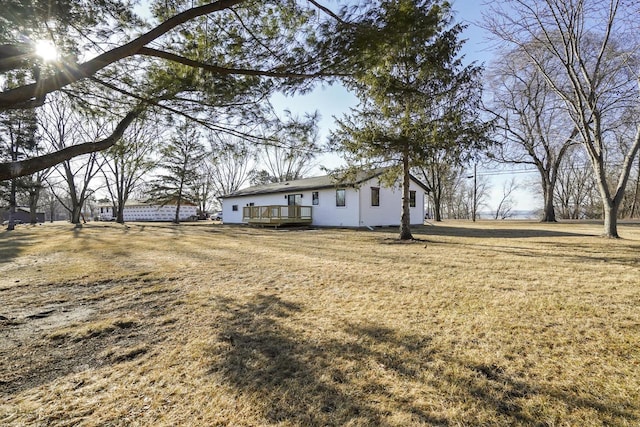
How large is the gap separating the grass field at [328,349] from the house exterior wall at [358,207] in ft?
37.4

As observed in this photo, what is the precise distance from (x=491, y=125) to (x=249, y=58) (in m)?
7.21

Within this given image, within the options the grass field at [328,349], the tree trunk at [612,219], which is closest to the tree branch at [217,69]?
the grass field at [328,349]

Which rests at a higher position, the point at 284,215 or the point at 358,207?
the point at 358,207

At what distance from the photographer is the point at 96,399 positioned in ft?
6.34

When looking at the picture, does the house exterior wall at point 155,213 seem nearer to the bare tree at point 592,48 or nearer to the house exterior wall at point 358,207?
the house exterior wall at point 358,207

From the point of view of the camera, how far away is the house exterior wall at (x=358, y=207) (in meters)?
16.4

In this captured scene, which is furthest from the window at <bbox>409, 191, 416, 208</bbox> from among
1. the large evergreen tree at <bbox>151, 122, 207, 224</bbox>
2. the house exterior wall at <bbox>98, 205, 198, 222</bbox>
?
the house exterior wall at <bbox>98, 205, 198, 222</bbox>

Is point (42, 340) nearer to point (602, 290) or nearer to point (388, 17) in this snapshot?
point (388, 17)

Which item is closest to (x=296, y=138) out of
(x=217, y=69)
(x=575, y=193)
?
(x=217, y=69)

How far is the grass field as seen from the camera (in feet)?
5.81

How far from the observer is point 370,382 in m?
2.03

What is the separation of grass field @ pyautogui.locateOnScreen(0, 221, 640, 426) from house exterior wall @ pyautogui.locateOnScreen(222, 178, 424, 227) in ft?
37.4

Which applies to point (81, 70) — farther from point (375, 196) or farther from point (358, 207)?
point (375, 196)

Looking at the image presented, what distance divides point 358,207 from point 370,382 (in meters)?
14.4
